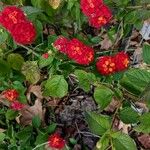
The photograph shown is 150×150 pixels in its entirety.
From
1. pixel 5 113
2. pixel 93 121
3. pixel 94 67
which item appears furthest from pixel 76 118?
pixel 93 121

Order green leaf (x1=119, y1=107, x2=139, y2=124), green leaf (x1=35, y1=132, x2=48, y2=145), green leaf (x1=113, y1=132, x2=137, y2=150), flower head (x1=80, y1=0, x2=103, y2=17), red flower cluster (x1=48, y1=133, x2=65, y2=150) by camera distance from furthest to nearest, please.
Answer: green leaf (x1=35, y1=132, x2=48, y2=145) → red flower cluster (x1=48, y1=133, x2=65, y2=150) → flower head (x1=80, y1=0, x2=103, y2=17) → green leaf (x1=119, y1=107, x2=139, y2=124) → green leaf (x1=113, y1=132, x2=137, y2=150)

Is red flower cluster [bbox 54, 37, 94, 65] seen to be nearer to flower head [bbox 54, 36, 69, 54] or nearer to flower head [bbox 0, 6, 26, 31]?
flower head [bbox 54, 36, 69, 54]

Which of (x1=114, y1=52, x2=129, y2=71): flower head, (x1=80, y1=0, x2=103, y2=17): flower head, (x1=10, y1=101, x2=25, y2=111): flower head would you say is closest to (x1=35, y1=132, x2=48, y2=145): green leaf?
(x1=10, y1=101, x2=25, y2=111): flower head

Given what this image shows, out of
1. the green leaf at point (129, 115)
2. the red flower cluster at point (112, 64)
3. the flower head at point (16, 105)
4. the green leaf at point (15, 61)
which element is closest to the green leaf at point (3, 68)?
the green leaf at point (15, 61)

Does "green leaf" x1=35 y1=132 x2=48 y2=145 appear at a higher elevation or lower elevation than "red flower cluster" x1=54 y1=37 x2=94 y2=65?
lower

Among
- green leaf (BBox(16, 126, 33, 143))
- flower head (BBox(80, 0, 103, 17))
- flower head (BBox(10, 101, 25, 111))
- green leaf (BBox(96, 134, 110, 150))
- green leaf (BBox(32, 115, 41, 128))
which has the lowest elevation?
green leaf (BBox(16, 126, 33, 143))

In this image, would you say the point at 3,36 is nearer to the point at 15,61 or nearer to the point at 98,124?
the point at 15,61
